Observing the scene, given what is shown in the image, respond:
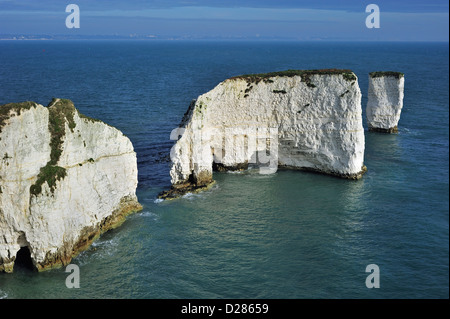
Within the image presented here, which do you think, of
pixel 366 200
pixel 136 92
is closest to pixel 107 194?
pixel 366 200

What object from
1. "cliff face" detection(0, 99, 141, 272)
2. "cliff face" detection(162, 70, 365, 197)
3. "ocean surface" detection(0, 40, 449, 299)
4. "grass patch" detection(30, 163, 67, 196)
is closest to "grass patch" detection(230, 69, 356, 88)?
Result: "cliff face" detection(162, 70, 365, 197)

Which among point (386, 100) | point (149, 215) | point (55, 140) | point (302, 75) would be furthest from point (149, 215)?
point (386, 100)

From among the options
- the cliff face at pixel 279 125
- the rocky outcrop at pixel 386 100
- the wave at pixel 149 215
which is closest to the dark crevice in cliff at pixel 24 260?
the wave at pixel 149 215

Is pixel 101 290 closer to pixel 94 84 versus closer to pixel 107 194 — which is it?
pixel 107 194

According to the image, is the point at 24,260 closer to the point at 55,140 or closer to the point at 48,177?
the point at 48,177

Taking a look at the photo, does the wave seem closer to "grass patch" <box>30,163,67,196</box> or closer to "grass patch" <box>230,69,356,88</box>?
"grass patch" <box>30,163,67,196</box>
